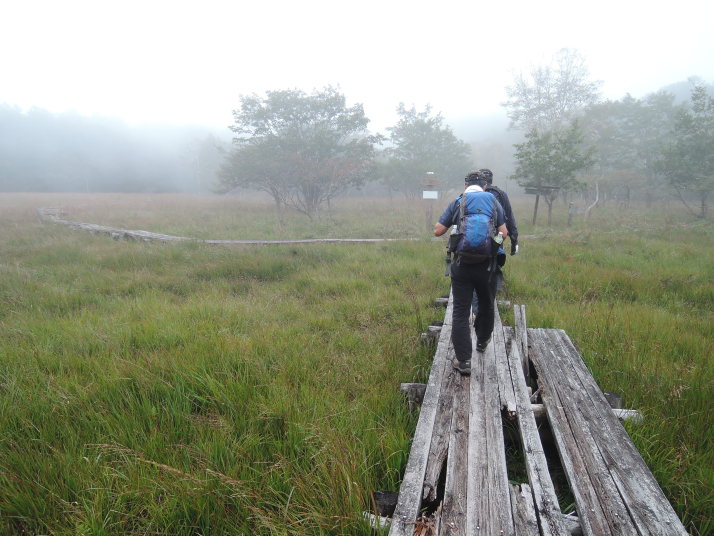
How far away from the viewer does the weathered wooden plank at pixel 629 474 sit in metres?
1.61

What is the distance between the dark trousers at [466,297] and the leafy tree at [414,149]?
2866 cm

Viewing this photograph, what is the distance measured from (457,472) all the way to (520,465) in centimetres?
73

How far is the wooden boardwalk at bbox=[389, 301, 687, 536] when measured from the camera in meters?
1.61

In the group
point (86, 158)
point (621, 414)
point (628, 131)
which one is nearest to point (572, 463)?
point (621, 414)

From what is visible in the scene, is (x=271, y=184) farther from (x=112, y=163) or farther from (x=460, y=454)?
(x=112, y=163)

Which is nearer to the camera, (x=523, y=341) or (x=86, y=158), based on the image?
(x=523, y=341)

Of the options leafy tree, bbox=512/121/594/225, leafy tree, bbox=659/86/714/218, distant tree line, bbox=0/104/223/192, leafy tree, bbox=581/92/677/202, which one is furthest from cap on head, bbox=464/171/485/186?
distant tree line, bbox=0/104/223/192

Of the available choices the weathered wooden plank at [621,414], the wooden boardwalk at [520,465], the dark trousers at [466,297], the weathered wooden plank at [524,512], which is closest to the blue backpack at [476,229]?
the dark trousers at [466,297]

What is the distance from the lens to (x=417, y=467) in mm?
1878

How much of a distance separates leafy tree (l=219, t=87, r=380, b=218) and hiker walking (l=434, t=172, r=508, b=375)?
20.1 m

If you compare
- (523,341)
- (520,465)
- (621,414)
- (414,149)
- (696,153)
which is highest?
(414,149)

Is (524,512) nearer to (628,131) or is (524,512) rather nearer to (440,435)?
(440,435)

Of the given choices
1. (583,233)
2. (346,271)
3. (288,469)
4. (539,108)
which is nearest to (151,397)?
(288,469)

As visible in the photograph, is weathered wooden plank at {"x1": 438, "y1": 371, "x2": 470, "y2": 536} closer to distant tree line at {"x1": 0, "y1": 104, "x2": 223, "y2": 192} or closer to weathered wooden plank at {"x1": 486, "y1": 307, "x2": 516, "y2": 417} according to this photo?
weathered wooden plank at {"x1": 486, "y1": 307, "x2": 516, "y2": 417}
